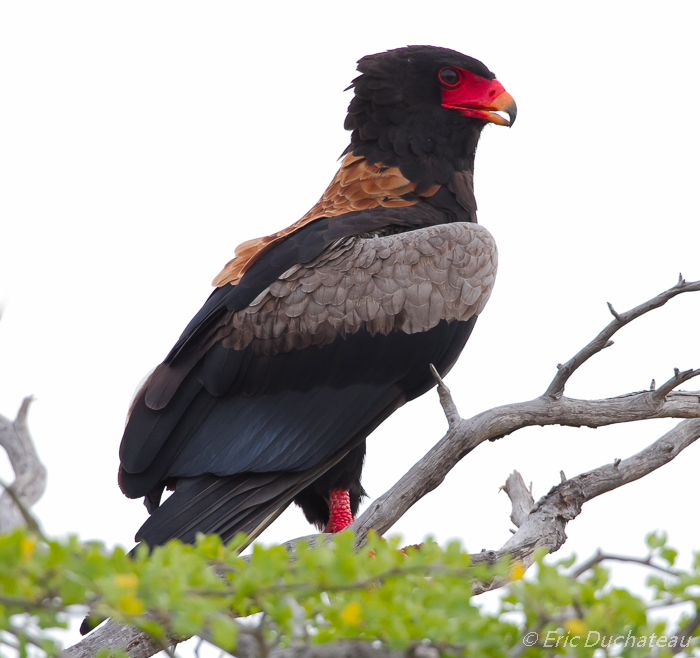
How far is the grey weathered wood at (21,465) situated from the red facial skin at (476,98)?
305cm

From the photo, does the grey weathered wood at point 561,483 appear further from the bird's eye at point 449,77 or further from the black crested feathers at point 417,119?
the bird's eye at point 449,77

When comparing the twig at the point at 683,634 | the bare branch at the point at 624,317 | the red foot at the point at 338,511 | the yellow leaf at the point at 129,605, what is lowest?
the twig at the point at 683,634

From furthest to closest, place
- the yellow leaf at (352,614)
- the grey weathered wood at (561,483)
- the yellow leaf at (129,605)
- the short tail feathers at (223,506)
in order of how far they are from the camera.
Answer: the short tail feathers at (223,506) < the grey weathered wood at (561,483) < the yellow leaf at (352,614) < the yellow leaf at (129,605)

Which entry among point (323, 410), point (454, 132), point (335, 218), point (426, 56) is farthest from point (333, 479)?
point (426, 56)

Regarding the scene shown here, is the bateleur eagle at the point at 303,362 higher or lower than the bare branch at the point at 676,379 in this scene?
higher

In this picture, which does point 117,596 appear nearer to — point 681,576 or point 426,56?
point 681,576

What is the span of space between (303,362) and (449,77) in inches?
77.8

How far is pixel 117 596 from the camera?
1.49m

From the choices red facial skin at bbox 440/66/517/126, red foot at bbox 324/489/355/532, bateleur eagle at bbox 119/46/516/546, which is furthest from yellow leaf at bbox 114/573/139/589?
red facial skin at bbox 440/66/517/126

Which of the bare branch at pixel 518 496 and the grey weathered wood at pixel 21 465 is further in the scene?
the bare branch at pixel 518 496

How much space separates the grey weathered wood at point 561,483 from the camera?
349 centimetres

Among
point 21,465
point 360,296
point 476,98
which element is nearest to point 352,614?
point 21,465

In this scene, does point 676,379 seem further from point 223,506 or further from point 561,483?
point 223,506

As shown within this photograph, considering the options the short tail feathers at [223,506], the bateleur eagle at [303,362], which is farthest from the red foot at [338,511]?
the short tail feathers at [223,506]
